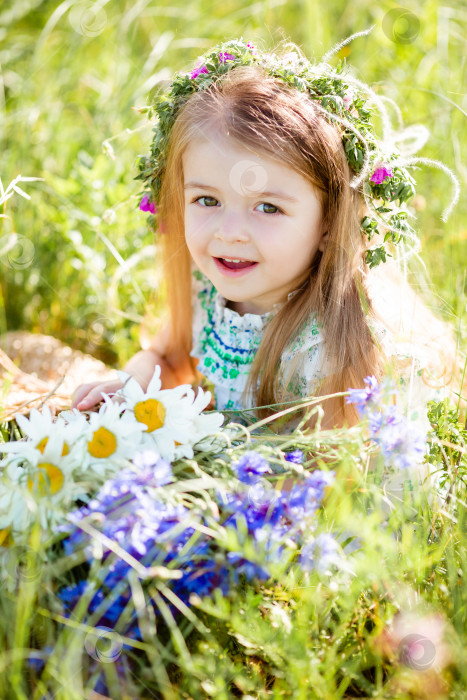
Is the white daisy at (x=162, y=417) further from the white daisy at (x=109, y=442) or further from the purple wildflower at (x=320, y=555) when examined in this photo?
the purple wildflower at (x=320, y=555)

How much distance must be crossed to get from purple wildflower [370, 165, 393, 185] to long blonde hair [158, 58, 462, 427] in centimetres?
6

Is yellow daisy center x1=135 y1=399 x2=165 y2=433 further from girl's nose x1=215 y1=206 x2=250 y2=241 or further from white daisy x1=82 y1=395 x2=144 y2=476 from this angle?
girl's nose x1=215 y1=206 x2=250 y2=241

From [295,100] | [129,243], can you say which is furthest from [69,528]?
[129,243]

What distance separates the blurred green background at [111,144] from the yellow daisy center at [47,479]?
83 cm

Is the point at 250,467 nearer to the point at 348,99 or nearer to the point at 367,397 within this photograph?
the point at 367,397

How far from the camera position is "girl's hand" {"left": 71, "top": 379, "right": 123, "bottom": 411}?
1.59 meters

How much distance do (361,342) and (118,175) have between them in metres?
1.17

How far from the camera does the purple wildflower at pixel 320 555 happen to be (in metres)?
0.91

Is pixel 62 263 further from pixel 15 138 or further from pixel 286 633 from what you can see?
pixel 286 633

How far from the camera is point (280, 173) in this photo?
140 centimetres

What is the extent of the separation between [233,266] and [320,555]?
792mm
